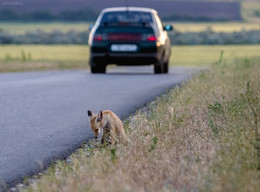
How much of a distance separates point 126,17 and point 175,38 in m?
31.1

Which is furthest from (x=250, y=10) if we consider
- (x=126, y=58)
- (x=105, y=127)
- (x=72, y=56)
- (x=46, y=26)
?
(x=105, y=127)

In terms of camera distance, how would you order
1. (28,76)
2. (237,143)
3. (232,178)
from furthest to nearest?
1. (28,76)
2. (237,143)
3. (232,178)

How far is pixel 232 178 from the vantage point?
5090 millimetres

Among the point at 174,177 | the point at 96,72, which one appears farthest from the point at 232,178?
the point at 96,72

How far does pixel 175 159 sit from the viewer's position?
6172 mm

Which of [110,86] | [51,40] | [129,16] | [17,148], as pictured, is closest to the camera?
[17,148]

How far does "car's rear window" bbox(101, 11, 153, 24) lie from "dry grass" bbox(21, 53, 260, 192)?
998cm

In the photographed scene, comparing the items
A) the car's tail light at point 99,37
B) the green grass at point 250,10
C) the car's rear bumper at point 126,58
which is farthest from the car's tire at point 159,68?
the green grass at point 250,10

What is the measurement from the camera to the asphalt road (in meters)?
7.19

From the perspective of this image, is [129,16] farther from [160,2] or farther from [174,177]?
[160,2]

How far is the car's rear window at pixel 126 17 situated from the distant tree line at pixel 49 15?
142ft

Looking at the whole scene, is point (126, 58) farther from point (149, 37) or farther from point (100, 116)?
point (100, 116)

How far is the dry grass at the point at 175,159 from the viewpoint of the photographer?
5.18 meters

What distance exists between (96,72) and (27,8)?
4388 centimetres
